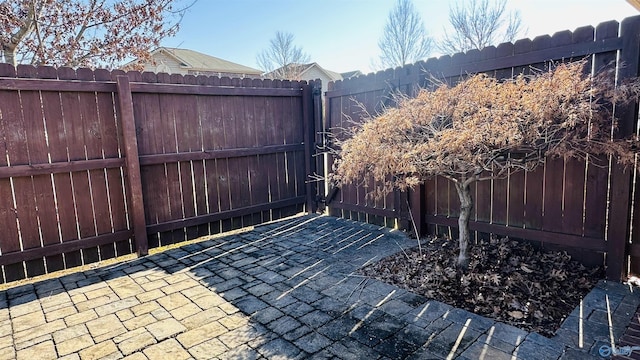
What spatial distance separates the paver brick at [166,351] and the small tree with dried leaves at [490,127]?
1.75 metres

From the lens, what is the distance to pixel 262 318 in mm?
2537

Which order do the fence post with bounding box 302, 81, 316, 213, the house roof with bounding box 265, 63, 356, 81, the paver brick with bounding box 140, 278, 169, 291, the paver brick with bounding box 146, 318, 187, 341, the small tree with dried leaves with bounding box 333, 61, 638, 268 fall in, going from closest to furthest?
1. the paver brick with bounding box 146, 318, 187, 341
2. the small tree with dried leaves with bounding box 333, 61, 638, 268
3. the paver brick with bounding box 140, 278, 169, 291
4. the fence post with bounding box 302, 81, 316, 213
5. the house roof with bounding box 265, 63, 356, 81

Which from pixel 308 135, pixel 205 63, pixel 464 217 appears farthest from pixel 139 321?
pixel 205 63

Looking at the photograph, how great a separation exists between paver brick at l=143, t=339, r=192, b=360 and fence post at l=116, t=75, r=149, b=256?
6.68 feet

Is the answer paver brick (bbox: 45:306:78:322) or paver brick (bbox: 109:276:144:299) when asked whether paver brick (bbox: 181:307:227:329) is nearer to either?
paver brick (bbox: 109:276:144:299)

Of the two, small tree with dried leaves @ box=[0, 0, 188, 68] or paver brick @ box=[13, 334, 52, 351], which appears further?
small tree with dried leaves @ box=[0, 0, 188, 68]

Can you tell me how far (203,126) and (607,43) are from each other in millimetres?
4055

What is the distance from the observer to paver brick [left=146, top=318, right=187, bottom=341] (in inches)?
92.9

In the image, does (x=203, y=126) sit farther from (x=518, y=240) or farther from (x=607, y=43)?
(x=607, y=43)

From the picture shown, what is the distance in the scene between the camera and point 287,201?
541cm

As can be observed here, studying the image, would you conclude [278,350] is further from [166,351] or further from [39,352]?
[39,352]

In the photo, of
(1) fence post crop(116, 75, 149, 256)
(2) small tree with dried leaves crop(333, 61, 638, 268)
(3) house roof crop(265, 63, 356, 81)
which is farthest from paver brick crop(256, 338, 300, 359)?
(3) house roof crop(265, 63, 356, 81)

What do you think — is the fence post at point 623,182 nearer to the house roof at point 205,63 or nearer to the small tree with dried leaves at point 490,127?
the small tree with dried leaves at point 490,127

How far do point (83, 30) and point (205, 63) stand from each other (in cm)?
1140
